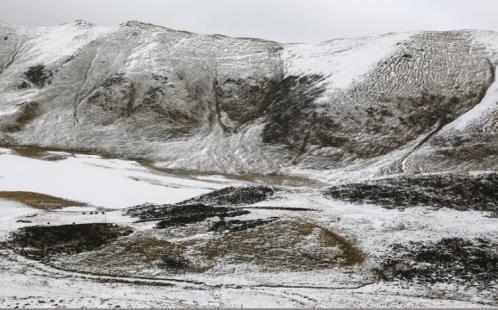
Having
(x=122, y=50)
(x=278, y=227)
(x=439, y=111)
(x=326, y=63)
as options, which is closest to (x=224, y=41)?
(x=122, y=50)

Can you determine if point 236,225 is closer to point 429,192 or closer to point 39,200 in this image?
point 429,192

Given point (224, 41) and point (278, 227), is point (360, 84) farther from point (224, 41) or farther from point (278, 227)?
point (278, 227)

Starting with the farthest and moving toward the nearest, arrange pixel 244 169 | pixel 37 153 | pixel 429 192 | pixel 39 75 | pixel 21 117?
pixel 39 75 → pixel 21 117 → pixel 37 153 → pixel 244 169 → pixel 429 192

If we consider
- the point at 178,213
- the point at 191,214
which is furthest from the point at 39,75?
the point at 191,214

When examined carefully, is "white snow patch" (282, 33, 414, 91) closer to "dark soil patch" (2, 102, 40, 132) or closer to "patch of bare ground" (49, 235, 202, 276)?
"dark soil patch" (2, 102, 40, 132)

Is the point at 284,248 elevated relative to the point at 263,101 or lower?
lower

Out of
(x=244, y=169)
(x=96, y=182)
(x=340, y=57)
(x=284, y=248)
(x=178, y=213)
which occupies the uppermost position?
(x=340, y=57)

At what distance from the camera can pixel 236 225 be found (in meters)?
36.0

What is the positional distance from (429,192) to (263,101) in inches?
3190

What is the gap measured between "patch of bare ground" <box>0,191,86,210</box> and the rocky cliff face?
37814 mm

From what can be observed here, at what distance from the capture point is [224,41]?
154000mm

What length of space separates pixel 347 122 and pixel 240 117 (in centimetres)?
2470

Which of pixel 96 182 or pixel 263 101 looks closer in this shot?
pixel 96 182

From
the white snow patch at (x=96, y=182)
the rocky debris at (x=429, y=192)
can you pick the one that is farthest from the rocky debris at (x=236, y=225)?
the white snow patch at (x=96, y=182)
